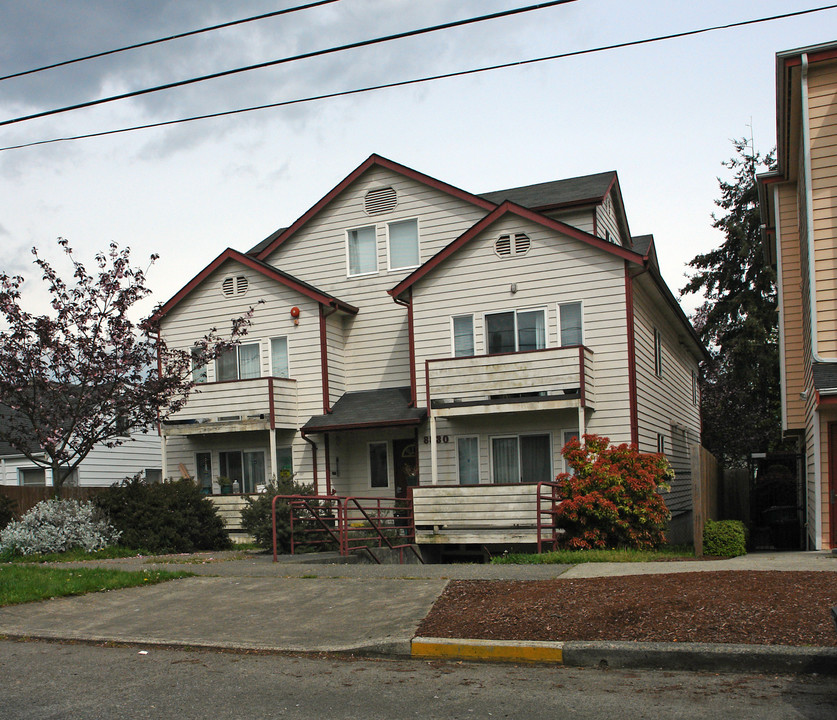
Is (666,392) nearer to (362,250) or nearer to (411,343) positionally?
(411,343)

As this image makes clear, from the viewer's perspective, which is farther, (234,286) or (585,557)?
(234,286)

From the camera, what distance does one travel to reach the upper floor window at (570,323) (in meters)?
19.8

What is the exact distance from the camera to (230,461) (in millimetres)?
23672

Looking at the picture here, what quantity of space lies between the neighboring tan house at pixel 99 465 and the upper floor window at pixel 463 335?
14.5 metres

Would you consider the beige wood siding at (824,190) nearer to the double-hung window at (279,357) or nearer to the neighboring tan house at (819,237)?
the neighboring tan house at (819,237)

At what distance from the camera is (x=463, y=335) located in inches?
827

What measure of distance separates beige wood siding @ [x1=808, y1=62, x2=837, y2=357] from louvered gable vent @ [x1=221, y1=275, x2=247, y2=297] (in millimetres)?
14135

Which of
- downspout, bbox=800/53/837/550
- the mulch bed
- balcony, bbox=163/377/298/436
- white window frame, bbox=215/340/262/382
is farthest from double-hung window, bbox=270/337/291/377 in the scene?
the mulch bed

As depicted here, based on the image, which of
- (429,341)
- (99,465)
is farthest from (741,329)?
(99,465)

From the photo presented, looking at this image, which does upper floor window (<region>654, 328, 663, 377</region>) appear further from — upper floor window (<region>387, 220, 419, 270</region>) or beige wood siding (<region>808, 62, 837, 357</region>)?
beige wood siding (<region>808, 62, 837, 357</region>)

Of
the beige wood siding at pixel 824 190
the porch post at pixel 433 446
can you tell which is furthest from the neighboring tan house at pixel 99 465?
the beige wood siding at pixel 824 190

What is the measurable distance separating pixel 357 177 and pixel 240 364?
588cm

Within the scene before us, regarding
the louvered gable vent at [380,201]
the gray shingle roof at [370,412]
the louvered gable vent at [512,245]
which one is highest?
the louvered gable vent at [380,201]

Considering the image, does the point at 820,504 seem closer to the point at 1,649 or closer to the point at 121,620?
the point at 121,620
